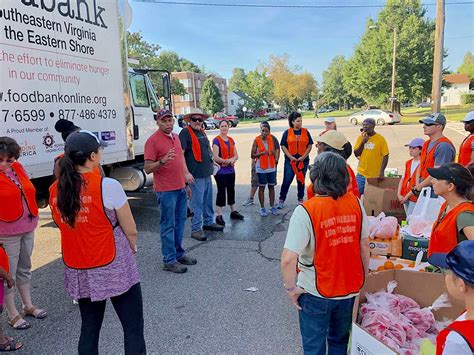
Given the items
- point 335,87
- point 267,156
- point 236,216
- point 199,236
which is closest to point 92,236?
point 199,236

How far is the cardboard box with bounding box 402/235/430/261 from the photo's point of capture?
3596 millimetres

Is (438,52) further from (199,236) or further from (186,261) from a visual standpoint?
(186,261)

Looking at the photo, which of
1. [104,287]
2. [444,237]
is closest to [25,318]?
[104,287]

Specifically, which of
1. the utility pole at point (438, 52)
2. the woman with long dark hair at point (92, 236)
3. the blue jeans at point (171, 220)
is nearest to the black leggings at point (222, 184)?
the blue jeans at point (171, 220)

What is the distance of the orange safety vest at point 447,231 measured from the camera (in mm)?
2357

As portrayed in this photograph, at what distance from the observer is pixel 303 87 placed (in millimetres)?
67562

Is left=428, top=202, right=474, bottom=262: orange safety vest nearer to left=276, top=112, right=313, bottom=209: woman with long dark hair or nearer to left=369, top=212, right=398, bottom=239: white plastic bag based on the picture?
left=369, top=212, right=398, bottom=239: white plastic bag

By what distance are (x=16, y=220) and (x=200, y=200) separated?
2794 mm

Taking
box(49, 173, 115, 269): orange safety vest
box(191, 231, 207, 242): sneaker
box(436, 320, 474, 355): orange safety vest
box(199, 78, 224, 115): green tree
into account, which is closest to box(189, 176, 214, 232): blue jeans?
box(191, 231, 207, 242): sneaker

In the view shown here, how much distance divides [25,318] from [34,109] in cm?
219

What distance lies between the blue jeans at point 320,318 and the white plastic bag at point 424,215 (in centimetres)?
186

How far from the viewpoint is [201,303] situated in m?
3.78

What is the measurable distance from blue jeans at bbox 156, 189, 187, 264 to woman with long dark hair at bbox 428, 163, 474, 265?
293 centimetres

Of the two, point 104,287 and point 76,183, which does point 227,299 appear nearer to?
point 104,287
